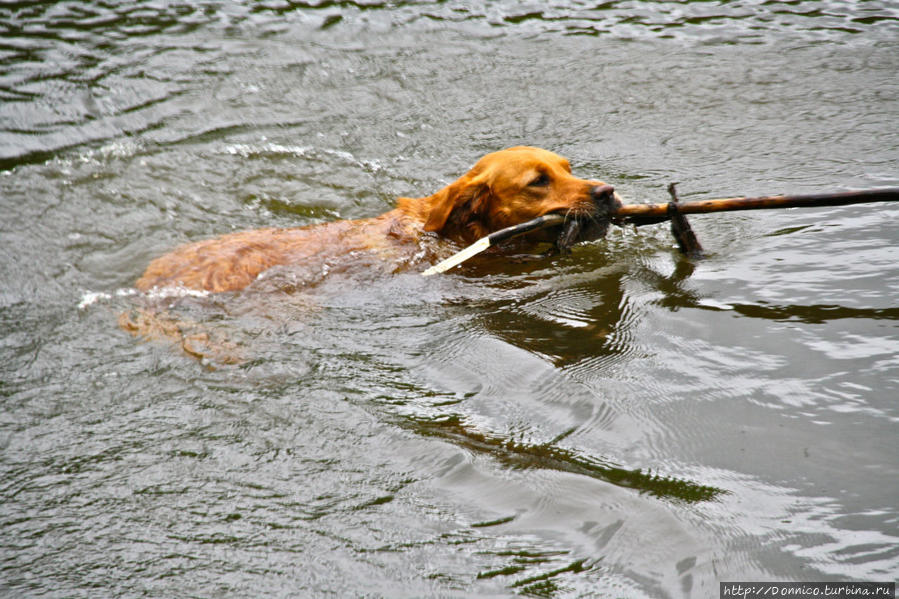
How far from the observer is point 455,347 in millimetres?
5039

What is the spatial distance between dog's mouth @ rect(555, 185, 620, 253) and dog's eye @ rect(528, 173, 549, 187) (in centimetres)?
31

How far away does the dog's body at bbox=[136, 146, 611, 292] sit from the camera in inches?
227

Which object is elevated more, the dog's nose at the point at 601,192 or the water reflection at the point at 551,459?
the dog's nose at the point at 601,192

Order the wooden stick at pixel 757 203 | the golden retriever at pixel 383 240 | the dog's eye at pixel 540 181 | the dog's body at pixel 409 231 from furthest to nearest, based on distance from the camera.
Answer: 1. the dog's eye at pixel 540 181
2. the dog's body at pixel 409 231
3. the golden retriever at pixel 383 240
4. the wooden stick at pixel 757 203

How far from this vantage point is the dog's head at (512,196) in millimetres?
5816

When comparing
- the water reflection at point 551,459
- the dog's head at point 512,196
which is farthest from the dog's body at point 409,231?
the water reflection at point 551,459

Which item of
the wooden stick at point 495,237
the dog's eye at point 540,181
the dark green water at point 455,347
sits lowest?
the dark green water at point 455,347

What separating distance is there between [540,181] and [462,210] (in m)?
0.62

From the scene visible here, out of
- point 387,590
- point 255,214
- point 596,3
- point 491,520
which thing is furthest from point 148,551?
point 596,3

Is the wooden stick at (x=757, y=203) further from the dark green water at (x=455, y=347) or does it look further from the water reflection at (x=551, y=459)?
the water reflection at (x=551, y=459)

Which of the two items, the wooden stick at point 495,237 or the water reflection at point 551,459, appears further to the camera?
the wooden stick at point 495,237

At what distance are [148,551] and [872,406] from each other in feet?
10.8

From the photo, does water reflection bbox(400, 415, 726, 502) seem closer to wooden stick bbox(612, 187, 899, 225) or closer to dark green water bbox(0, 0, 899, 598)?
dark green water bbox(0, 0, 899, 598)

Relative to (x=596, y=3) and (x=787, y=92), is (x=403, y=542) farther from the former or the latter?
(x=596, y=3)
